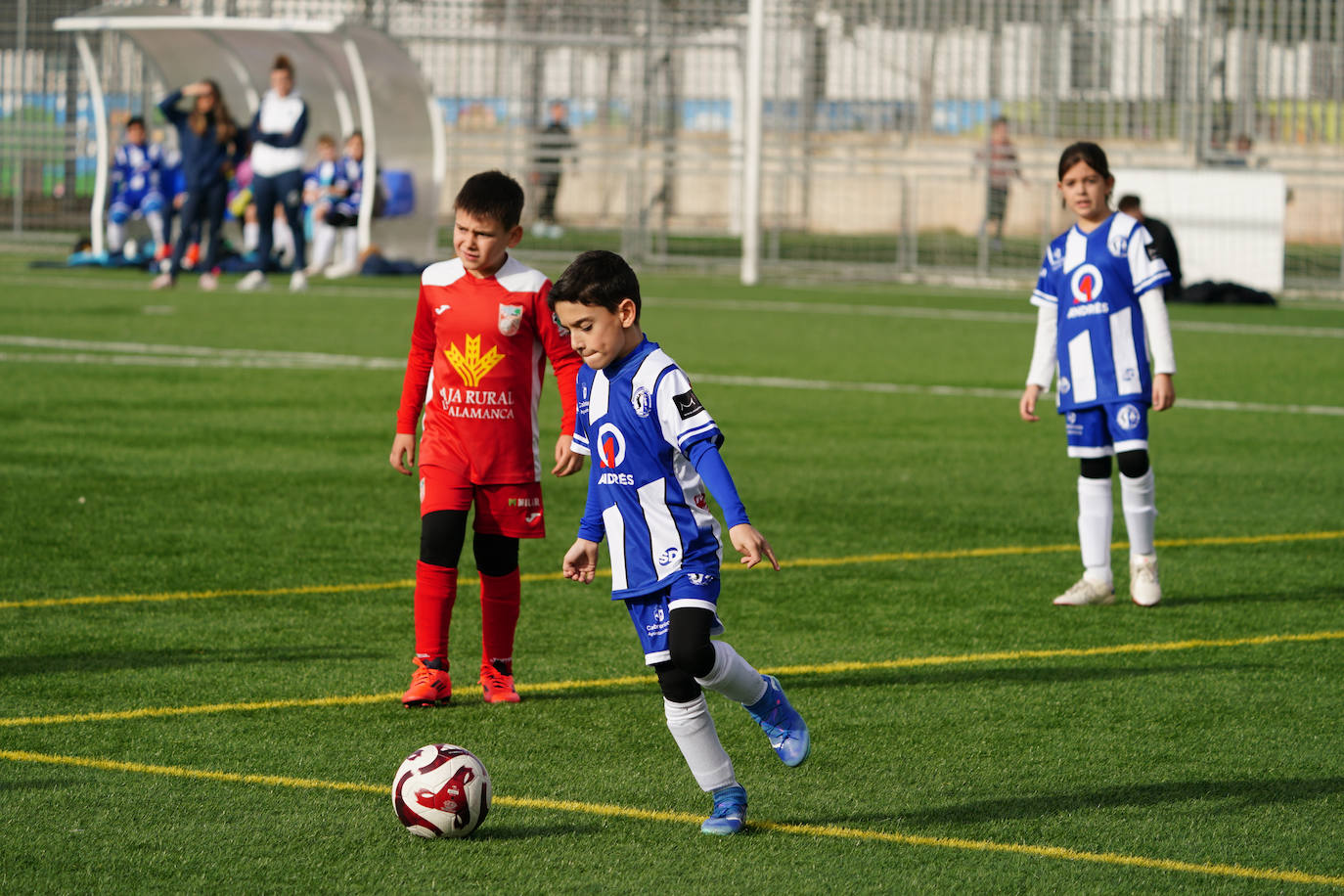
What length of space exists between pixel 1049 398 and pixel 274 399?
582cm

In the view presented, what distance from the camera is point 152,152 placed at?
26.8 metres

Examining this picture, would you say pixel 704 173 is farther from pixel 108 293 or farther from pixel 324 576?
pixel 324 576

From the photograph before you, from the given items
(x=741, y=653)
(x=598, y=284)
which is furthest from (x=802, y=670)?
(x=598, y=284)

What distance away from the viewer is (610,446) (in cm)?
472

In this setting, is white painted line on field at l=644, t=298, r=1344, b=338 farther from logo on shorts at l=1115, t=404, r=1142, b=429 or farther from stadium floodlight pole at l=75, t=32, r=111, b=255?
logo on shorts at l=1115, t=404, r=1142, b=429

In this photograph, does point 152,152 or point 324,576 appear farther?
point 152,152

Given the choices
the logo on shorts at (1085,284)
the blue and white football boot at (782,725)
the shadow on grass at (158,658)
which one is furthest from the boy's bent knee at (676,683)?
the logo on shorts at (1085,284)

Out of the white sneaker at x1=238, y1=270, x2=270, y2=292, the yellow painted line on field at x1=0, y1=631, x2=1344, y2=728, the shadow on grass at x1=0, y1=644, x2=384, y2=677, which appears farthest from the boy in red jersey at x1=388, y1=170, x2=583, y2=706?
the white sneaker at x1=238, y1=270, x2=270, y2=292

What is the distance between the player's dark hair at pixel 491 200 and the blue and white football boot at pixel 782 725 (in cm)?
176

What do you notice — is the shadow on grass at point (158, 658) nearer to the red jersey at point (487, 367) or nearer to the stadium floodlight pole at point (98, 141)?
the red jersey at point (487, 367)

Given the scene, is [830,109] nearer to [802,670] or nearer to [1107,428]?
[1107,428]

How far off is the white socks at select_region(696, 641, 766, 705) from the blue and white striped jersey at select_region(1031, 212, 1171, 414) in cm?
345

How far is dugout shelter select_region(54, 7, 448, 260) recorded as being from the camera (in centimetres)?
2655

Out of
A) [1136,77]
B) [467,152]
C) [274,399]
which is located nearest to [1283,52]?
[1136,77]
